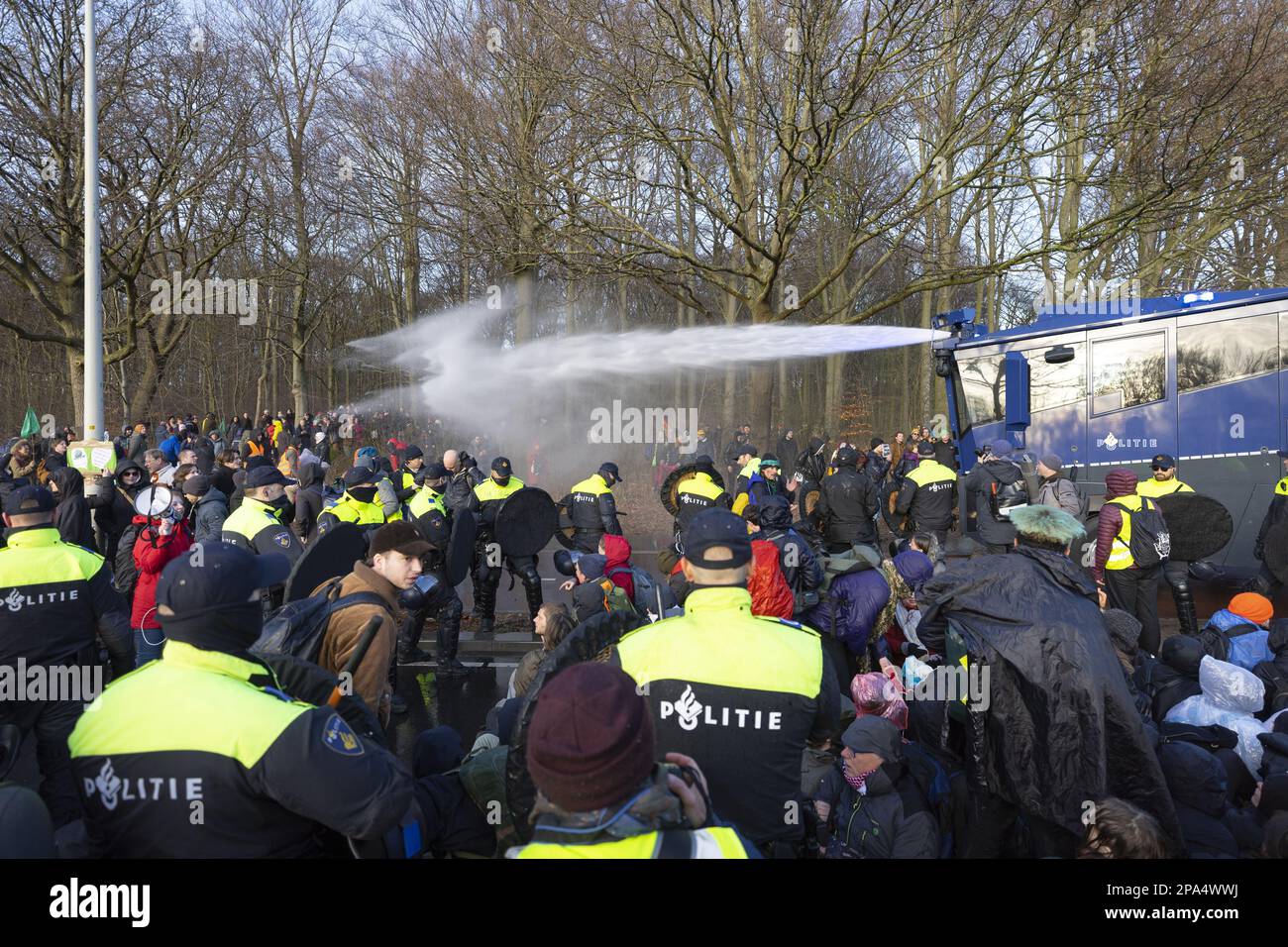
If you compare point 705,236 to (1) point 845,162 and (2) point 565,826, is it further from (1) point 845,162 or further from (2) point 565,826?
(2) point 565,826

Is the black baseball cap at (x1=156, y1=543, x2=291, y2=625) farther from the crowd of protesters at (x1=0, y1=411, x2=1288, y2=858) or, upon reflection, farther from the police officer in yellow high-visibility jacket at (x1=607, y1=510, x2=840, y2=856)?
the police officer in yellow high-visibility jacket at (x1=607, y1=510, x2=840, y2=856)

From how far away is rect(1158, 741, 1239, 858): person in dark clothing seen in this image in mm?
3473

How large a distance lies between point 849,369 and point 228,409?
2719 centimetres

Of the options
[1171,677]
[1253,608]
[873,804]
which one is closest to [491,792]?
[873,804]

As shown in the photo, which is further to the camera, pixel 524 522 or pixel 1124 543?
pixel 524 522

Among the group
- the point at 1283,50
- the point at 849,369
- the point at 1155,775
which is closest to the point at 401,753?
the point at 1155,775

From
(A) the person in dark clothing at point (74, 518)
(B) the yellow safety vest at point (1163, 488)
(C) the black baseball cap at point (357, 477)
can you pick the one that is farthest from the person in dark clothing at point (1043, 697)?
(A) the person in dark clothing at point (74, 518)

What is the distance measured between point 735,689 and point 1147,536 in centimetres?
620

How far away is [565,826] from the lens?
1798 mm

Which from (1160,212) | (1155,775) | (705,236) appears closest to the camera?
(1155,775)

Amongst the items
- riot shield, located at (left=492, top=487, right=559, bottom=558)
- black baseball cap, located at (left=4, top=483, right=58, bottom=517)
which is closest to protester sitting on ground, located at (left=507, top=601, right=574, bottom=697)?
black baseball cap, located at (left=4, top=483, right=58, bottom=517)

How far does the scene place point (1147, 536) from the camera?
766cm

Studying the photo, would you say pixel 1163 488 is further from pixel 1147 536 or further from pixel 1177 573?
pixel 1147 536
